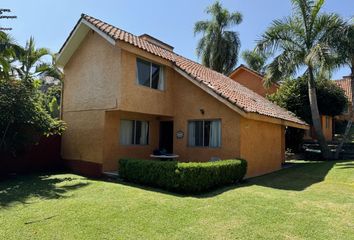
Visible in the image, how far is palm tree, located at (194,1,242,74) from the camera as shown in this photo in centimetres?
3803

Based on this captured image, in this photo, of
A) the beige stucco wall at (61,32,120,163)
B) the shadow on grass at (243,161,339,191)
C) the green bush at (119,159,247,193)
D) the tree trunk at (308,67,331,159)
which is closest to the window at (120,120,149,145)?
the beige stucco wall at (61,32,120,163)

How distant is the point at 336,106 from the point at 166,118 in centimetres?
1751

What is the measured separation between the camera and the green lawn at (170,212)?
263 inches

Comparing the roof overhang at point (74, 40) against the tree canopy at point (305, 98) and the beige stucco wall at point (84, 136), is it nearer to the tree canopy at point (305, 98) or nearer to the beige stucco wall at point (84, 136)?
the beige stucco wall at point (84, 136)

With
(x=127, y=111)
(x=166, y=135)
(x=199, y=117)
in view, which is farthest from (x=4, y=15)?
(x=166, y=135)

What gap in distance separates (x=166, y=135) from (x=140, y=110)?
3413 mm

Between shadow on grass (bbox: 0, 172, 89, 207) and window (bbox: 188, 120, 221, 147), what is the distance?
579 centimetres

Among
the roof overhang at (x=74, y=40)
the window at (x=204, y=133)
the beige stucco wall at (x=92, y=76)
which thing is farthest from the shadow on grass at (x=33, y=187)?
the roof overhang at (x=74, y=40)

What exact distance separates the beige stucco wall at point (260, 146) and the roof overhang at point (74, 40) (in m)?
8.43

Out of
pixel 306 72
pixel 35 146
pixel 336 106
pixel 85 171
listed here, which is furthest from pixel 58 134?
pixel 336 106

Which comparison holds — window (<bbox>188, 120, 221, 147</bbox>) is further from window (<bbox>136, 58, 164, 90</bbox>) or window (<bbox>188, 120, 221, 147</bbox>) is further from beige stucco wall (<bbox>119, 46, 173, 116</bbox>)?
window (<bbox>136, 58, 164, 90</bbox>)

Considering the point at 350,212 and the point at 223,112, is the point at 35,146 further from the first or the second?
the point at 350,212

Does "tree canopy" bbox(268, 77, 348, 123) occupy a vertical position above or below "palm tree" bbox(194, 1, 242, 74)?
below

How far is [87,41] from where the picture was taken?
1628 cm
